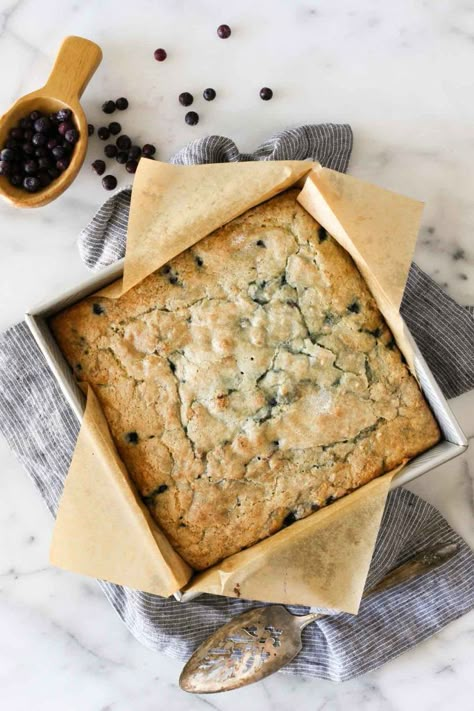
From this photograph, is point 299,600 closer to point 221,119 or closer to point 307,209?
point 307,209

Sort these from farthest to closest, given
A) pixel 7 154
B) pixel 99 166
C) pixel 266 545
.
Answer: pixel 99 166 < pixel 7 154 < pixel 266 545

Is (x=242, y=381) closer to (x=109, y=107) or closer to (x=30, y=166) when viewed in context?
(x=30, y=166)

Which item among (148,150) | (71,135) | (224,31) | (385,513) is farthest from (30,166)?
(385,513)

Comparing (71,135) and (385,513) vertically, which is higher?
(71,135)

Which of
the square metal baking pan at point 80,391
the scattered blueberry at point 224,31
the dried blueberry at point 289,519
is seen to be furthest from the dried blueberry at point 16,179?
the dried blueberry at point 289,519

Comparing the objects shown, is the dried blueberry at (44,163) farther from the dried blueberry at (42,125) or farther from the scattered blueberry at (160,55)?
the scattered blueberry at (160,55)

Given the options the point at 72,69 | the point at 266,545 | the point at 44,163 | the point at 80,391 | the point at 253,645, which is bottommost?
the point at 253,645
